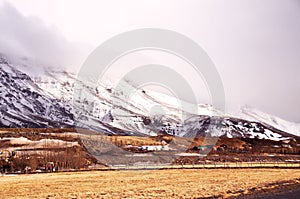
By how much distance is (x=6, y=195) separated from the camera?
1535 inches

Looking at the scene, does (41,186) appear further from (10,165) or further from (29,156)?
A: (29,156)

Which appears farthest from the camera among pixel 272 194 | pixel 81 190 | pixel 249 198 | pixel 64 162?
pixel 64 162

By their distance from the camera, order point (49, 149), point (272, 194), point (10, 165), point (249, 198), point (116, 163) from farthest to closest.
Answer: point (49, 149) → point (116, 163) → point (10, 165) → point (272, 194) → point (249, 198)

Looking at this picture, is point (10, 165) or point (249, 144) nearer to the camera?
point (10, 165)

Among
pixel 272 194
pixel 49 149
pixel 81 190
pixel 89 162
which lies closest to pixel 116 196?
pixel 81 190

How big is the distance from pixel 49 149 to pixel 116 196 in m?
63.5

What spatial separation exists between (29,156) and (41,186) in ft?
126

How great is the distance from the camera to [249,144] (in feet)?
562

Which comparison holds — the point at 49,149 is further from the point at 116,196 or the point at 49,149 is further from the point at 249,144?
the point at 249,144

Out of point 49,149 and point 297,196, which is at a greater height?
point 49,149

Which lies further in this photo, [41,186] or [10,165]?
[10,165]

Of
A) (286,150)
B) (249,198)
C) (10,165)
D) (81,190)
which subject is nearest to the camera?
(249,198)

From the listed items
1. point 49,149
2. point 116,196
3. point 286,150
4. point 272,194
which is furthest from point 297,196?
point 286,150

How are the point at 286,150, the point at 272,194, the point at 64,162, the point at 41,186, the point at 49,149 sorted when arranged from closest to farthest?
1. the point at 272,194
2. the point at 41,186
3. the point at 64,162
4. the point at 49,149
5. the point at 286,150
